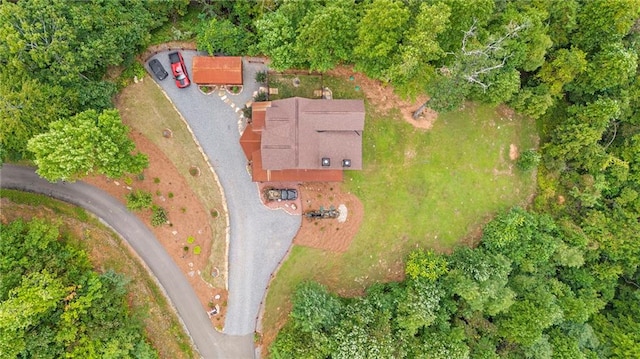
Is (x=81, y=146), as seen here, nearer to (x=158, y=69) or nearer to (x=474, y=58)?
(x=158, y=69)

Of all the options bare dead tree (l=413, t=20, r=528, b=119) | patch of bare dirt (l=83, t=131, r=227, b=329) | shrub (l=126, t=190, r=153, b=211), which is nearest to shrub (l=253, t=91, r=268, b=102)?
patch of bare dirt (l=83, t=131, r=227, b=329)

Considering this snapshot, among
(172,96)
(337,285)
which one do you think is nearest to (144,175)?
(172,96)

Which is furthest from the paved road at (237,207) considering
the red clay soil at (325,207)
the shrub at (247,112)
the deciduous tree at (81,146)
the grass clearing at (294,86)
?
the deciduous tree at (81,146)

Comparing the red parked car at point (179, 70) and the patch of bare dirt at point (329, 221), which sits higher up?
the red parked car at point (179, 70)

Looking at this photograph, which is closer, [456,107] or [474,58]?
[474,58]

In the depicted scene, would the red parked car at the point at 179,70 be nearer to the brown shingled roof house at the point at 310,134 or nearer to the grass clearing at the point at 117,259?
the brown shingled roof house at the point at 310,134

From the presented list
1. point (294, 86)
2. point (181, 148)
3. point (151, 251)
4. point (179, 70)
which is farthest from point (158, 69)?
point (151, 251)
